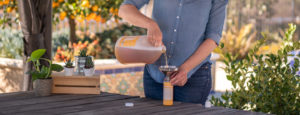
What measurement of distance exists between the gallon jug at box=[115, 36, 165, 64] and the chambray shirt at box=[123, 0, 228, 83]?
206mm

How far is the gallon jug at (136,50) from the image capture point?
1861mm

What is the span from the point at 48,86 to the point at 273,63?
1.43 meters

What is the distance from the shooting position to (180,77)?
1.92 m

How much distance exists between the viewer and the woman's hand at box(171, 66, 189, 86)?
1.90 meters

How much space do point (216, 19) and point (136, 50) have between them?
47 cm

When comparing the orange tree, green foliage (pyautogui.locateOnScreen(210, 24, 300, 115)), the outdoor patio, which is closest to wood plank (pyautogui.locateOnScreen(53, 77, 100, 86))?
the outdoor patio

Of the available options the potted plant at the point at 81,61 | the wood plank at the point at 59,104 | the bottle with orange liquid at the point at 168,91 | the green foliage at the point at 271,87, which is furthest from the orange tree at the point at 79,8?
the bottle with orange liquid at the point at 168,91

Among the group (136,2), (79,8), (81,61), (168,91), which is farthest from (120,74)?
(168,91)

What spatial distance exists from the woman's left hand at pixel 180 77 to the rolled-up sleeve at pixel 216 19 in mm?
246

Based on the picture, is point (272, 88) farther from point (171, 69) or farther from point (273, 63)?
point (171, 69)

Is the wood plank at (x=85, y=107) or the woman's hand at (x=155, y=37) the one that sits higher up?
the woman's hand at (x=155, y=37)

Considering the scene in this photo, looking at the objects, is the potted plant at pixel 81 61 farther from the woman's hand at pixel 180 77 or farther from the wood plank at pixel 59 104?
the woman's hand at pixel 180 77

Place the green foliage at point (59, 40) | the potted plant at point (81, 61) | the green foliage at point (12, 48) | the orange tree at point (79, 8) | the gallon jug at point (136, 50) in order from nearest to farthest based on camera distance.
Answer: the gallon jug at point (136, 50) < the potted plant at point (81, 61) < the orange tree at point (79, 8) < the green foliage at point (12, 48) < the green foliage at point (59, 40)

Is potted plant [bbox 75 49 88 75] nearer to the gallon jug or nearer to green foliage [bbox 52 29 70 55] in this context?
the gallon jug
